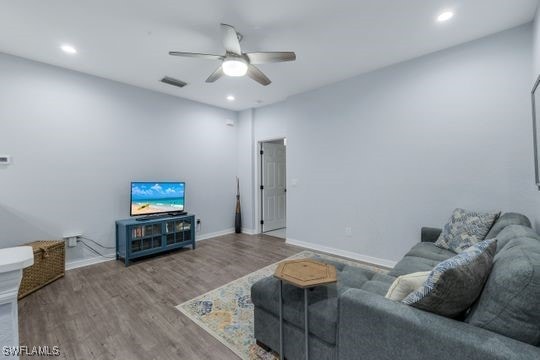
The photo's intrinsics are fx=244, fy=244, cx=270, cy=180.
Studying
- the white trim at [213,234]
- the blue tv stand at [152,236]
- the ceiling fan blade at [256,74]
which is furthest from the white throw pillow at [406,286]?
the white trim at [213,234]

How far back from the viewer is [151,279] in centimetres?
316

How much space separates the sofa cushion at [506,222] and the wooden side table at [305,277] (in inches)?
68.8

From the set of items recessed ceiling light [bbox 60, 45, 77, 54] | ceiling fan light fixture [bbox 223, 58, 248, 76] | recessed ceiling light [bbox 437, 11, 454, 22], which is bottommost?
ceiling fan light fixture [bbox 223, 58, 248, 76]

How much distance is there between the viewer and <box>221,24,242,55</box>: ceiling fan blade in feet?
6.98

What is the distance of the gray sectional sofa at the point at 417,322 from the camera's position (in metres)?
0.98

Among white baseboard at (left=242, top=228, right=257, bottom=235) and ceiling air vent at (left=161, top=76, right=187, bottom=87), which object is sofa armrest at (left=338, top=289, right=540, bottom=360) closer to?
ceiling air vent at (left=161, top=76, right=187, bottom=87)

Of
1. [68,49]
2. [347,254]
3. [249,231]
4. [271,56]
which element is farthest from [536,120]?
[68,49]

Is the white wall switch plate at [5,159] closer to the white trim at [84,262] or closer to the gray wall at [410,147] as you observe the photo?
the white trim at [84,262]

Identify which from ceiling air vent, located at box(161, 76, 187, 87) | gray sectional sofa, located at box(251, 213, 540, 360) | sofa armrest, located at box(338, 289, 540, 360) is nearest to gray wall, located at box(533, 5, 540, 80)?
gray sectional sofa, located at box(251, 213, 540, 360)

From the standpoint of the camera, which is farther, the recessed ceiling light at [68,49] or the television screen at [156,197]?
the television screen at [156,197]

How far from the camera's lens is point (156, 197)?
4180 mm

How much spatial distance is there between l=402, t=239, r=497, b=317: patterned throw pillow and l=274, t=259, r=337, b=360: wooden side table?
0.47 m

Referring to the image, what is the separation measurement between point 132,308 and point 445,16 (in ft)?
13.9

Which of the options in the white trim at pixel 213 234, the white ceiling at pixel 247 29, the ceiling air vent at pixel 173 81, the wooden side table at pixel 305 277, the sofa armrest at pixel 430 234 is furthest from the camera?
the white trim at pixel 213 234
